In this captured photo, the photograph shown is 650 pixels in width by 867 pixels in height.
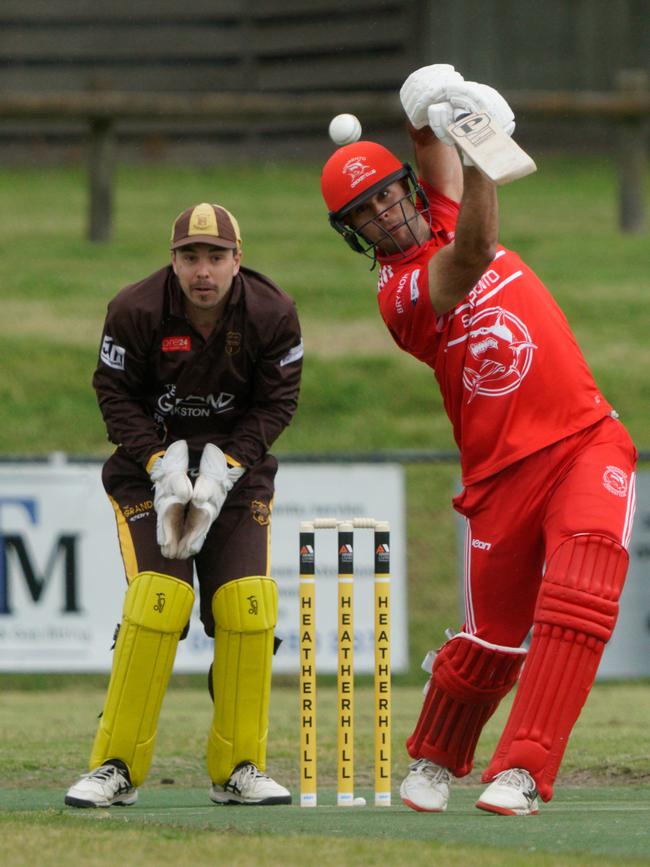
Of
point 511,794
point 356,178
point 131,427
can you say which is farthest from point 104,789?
point 356,178

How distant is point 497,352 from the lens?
222 inches

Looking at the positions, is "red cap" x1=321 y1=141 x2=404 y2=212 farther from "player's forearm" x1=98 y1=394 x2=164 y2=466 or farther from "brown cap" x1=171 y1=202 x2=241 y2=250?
"player's forearm" x1=98 y1=394 x2=164 y2=466

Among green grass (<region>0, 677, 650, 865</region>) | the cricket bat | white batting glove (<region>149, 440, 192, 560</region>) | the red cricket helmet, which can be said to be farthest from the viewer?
white batting glove (<region>149, 440, 192, 560</region>)

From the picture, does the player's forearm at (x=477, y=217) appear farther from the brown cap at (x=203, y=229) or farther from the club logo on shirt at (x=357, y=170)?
the brown cap at (x=203, y=229)

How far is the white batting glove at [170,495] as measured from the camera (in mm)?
5891

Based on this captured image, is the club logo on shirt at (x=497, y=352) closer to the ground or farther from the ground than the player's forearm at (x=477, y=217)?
closer to the ground

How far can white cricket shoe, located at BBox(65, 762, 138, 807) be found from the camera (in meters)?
5.91

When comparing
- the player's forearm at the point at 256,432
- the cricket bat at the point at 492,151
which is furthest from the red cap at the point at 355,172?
the player's forearm at the point at 256,432

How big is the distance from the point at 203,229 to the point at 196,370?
0.49 m

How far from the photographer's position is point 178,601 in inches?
237

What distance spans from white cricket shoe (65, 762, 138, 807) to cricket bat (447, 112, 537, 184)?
241 cm

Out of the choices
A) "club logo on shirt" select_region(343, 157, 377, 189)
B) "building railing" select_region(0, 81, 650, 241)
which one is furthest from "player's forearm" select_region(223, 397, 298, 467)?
"building railing" select_region(0, 81, 650, 241)

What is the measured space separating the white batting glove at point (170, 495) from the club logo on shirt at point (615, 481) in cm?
139

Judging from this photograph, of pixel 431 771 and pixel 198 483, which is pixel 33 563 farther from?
pixel 431 771
